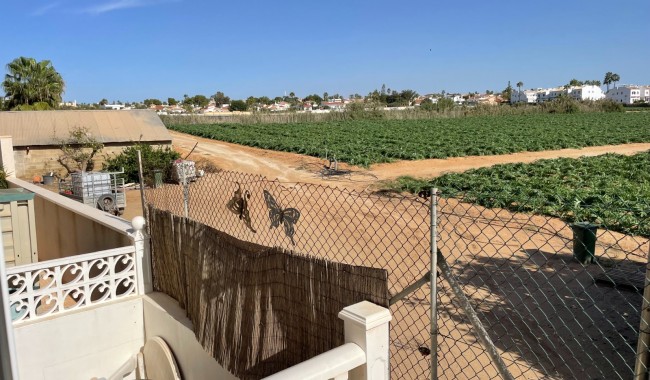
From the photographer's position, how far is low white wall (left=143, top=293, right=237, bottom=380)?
5.12 meters

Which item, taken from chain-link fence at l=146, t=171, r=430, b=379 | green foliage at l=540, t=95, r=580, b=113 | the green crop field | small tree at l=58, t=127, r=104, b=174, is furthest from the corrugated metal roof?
green foliage at l=540, t=95, r=580, b=113

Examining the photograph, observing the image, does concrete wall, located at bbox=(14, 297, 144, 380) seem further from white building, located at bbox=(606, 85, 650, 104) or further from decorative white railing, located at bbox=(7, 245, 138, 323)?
white building, located at bbox=(606, 85, 650, 104)

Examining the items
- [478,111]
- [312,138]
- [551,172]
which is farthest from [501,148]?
[478,111]

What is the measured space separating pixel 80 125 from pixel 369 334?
25.3 m

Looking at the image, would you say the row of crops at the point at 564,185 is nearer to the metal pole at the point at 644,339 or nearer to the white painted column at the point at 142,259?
the white painted column at the point at 142,259

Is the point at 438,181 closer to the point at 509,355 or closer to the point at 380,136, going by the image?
the point at 509,355

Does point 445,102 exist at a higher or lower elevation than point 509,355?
higher

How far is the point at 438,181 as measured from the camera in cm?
1770

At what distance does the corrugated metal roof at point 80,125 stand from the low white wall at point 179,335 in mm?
18889

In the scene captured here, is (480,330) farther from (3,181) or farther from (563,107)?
(563,107)

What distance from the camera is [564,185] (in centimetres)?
1584

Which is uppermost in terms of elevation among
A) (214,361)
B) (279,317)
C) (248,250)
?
(248,250)

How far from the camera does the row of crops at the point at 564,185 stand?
12273mm

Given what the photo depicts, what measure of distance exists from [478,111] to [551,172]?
176 feet
